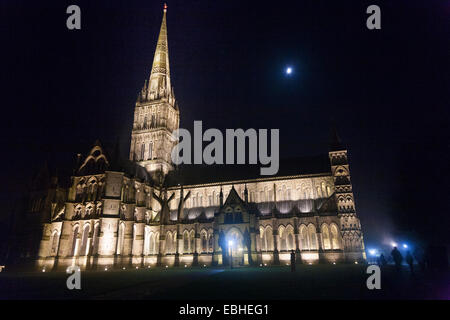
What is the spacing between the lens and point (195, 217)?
5125cm

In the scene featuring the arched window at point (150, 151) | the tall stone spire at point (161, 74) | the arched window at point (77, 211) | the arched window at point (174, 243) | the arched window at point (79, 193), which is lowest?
the arched window at point (174, 243)

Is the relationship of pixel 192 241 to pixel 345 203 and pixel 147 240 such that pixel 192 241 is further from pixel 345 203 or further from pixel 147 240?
pixel 345 203

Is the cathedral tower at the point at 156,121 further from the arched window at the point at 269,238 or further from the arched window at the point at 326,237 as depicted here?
the arched window at the point at 326,237

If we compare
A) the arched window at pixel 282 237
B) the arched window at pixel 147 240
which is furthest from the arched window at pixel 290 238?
the arched window at pixel 147 240

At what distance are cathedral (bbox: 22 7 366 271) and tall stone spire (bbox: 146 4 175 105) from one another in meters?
20.3

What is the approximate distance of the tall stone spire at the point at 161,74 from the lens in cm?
6475

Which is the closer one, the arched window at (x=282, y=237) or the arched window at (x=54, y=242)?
the arched window at (x=282, y=237)

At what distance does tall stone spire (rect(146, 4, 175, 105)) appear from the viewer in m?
64.8

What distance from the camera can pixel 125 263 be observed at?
42.1m

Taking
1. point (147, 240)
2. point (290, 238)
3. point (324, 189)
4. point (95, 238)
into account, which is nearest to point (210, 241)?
point (147, 240)

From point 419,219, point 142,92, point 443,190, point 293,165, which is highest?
point 142,92
